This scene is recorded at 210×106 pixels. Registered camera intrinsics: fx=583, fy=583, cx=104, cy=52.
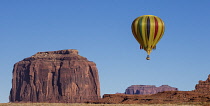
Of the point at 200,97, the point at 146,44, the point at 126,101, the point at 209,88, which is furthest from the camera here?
the point at 209,88

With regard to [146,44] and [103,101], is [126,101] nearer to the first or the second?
[103,101]

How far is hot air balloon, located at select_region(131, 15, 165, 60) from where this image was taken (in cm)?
9819

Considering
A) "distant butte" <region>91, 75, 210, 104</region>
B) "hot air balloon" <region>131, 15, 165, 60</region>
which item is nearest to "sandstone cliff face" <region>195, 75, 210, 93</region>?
"distant butte" <region>91, 75, 210, 104</region>

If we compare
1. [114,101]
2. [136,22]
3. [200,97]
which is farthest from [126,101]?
[136,22]

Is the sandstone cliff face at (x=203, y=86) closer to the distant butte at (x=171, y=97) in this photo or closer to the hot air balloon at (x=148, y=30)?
the distant butte at (x=171, y=97)

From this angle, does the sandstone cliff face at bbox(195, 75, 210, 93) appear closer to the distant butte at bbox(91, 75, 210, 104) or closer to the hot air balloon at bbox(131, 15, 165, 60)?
the distant butte at bbox(91, 75, 210, 104)

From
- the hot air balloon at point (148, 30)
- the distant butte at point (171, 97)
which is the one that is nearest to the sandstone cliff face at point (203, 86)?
the distant butte at point (171, 97)

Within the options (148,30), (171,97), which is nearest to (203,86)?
(171,97)

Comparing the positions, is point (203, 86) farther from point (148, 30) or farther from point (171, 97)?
point (148, 30)

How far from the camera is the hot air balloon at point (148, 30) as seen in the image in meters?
98.2

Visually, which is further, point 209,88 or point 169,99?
point 209,88

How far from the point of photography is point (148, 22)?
9869 cm

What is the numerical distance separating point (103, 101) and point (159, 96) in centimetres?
1926

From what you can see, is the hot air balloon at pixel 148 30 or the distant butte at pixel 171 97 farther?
the distant butte at pixel 171 97
